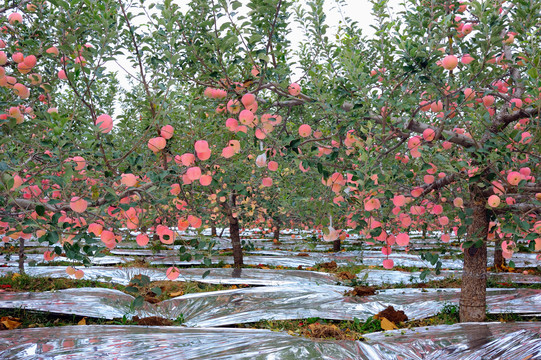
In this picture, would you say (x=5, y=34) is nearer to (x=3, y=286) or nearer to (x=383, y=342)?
(x=3, y=286)

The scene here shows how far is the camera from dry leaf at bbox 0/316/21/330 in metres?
4.06

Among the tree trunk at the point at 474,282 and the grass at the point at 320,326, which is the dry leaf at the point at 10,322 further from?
the tree trunk at the point at 474,282

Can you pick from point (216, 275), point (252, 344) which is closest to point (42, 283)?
point (216, 275)

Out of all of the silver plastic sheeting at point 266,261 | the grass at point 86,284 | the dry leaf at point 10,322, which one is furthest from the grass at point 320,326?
the silver plastic sheeting at point 266,261

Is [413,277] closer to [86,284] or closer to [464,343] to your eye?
[464,343]

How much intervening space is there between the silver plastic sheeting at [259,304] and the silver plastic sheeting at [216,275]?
142cm

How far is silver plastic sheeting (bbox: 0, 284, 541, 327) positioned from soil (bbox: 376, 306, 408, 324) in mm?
202

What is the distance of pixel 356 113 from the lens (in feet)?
9.09

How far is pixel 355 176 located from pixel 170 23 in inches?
61.2

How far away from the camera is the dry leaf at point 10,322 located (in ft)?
13.3

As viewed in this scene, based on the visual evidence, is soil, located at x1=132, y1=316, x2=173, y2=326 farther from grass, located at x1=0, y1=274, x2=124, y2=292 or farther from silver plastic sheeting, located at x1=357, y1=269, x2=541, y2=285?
silver plastic sheeting, located at x1=357, y1=269, x2=541, y2=285

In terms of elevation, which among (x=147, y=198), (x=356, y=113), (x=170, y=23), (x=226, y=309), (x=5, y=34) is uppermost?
(x=5, y=34)

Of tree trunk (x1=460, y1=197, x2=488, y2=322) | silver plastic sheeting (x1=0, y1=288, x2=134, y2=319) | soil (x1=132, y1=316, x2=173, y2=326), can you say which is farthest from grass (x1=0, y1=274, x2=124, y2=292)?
tree trunk (x1=460, y1=197, x2=488, y2=322)

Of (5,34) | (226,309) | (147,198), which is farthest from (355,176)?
(5,34)
